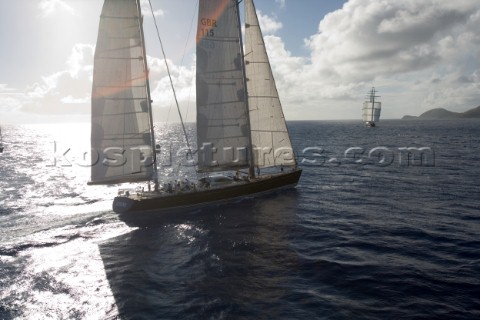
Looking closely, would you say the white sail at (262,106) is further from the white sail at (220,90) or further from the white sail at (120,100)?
the white sail at (120,100)

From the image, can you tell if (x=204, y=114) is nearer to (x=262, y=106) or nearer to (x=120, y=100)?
(x=262, y=106)

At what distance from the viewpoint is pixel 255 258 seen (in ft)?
67.9

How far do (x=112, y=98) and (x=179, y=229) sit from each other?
11.6 m

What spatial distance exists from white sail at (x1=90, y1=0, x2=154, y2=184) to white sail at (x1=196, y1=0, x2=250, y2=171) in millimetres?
6150

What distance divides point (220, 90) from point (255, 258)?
1775 cm

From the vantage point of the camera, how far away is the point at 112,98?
27156 mm

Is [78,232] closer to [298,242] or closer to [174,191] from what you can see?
[174,191]

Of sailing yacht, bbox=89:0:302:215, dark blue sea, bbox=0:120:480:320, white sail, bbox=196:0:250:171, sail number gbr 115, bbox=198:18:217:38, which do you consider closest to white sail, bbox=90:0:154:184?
sailing yacht, bbox=89:0:302:215

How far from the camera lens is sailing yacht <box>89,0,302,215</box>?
26.8 m

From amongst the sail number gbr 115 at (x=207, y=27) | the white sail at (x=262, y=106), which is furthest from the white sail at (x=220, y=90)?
the white sail at (x=262, y=106)

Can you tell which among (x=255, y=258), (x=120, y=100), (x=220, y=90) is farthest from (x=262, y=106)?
(x=255, y=258)

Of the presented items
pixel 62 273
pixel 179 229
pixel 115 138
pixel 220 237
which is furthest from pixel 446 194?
pixel 62 273

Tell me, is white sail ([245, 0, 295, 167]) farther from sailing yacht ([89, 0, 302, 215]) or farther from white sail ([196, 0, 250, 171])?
white sail ([196, 0, 250, 171])

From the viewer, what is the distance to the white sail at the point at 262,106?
34.1m
